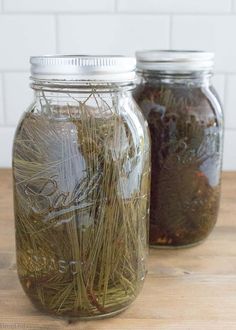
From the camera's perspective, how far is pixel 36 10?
1.01 meters

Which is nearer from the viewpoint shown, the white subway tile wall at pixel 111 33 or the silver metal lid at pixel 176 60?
the silver metal lid at pixel 176 60

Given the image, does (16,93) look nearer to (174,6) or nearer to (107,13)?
(107,13)

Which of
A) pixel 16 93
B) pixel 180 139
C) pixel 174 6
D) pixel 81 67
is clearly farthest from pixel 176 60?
pixel 16 93

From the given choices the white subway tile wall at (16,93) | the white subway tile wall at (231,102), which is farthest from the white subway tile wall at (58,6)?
the white subway tile wall at (231,102)

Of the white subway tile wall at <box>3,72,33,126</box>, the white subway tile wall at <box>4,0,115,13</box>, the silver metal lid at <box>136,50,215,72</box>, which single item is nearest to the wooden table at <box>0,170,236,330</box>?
the silver metal lid at <box>136,50,215,72</box>

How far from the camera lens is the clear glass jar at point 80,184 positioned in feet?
1.61

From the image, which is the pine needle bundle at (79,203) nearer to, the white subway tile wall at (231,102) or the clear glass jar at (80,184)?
the clear glass jar at (80,184)

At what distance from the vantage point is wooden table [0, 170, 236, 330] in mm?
531

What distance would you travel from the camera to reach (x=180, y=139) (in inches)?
26.1

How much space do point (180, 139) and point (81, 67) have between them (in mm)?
238

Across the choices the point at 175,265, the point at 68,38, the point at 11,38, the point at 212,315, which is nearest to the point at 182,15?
the point at 68,38

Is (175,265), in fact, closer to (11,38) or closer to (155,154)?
(155,154)

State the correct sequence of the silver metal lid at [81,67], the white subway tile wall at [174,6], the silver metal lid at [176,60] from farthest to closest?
1. the white subway tile wall at [174,6]
2. the silver metal lid at [176,60]
3. the silver metal lid at [81,67]

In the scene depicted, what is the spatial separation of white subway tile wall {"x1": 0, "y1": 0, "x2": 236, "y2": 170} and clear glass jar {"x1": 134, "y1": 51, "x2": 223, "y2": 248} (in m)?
0.37
